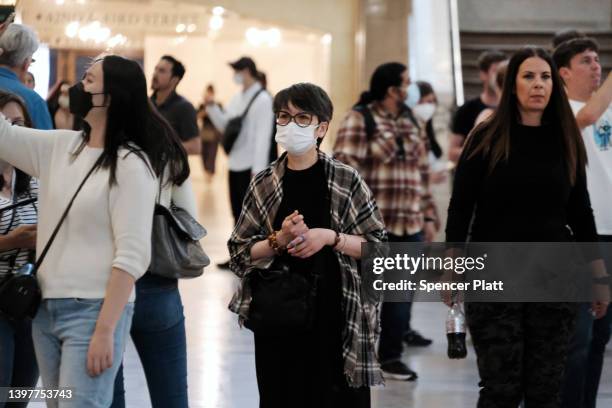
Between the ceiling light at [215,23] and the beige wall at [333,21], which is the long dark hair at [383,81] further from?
the ceiling light at [215,23]

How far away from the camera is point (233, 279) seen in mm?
9734

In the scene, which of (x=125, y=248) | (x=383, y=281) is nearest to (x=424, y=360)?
(x=383, y=281)

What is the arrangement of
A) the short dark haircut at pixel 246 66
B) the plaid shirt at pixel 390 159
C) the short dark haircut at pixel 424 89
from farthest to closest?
the short dark haircut at pixel 246 66 < the short dark haircut at pixel 424 89 < the plaid shirt at pixel 390 159

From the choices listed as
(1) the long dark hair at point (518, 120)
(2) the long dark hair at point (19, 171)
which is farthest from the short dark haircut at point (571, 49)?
(2) the long dark hair at point (19, 171)

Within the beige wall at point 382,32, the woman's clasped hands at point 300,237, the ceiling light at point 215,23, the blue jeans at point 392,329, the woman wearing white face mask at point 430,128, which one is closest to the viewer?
the woman's clasped hands at point 300,237

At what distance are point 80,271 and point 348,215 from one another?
1.04 m

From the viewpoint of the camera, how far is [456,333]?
13.6ft

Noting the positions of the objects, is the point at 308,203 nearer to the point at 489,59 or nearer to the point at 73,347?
the point at 73,347

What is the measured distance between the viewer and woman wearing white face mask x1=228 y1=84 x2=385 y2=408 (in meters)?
3.84

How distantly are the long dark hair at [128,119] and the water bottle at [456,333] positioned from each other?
1313 millimetres

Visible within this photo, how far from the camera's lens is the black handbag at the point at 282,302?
147 inches

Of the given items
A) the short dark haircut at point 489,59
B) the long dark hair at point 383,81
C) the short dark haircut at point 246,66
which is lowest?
the long dark hair at point 383,81

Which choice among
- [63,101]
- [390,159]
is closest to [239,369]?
[390,159]

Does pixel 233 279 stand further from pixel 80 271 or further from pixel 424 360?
pixel 80 271
